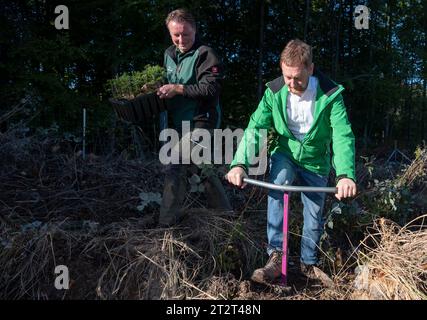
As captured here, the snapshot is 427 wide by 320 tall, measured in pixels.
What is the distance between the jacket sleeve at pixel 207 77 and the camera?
3199 mm

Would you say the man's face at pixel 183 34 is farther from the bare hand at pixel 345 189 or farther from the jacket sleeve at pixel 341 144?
the bare hand at pixel 345 189

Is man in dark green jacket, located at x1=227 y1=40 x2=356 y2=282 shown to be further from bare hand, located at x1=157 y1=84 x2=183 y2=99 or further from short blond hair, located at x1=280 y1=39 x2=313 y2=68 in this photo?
bare hand, located at x1=157 y1=84 x2=183 y2=99

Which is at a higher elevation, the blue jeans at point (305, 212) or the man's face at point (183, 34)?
the man's face at point (183, 34)

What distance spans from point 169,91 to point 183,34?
0.42 metres

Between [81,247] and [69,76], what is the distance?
4813mm

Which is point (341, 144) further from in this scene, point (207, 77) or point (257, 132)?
point (207, 77)

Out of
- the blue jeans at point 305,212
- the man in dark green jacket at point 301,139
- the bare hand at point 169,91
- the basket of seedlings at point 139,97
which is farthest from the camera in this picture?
the basket of seedlings at point 139,97

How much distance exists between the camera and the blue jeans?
118 inches

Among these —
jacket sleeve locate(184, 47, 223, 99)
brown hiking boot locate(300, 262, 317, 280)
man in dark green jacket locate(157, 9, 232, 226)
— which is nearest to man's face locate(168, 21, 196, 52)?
man in dark green jacket locate(157, 9, 232, 226)

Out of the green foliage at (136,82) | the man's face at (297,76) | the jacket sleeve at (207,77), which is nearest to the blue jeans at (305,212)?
the man's face at (297,76)

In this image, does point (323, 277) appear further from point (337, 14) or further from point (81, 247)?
point (337, 14)

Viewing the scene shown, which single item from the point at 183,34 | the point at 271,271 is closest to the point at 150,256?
the point at 271,271

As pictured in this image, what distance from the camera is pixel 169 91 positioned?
3.18 m

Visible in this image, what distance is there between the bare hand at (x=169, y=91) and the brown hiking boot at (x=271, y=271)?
4.21 ft
